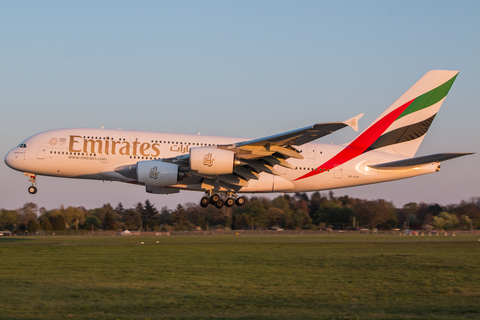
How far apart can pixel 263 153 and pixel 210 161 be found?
10.2ft

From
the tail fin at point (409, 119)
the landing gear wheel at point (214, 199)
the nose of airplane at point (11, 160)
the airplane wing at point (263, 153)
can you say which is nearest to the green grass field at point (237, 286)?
the airplane wing at point (263, 153)

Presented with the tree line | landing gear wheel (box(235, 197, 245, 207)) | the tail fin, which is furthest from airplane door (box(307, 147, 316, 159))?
the tree line

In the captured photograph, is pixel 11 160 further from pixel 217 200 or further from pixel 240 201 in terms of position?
pixel 240 201

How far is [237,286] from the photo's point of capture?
13.5 meters

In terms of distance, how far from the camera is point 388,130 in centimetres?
3003

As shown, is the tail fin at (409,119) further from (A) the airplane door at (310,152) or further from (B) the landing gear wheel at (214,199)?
(B) the landing gear wheel at (214,199)

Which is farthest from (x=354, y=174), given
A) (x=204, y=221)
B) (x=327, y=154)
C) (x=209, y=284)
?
(x=204, y=221)

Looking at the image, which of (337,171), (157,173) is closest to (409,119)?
(337,171)

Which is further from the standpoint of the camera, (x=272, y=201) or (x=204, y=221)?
(x=272, y=201)

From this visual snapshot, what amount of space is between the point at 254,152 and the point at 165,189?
23.2 ft

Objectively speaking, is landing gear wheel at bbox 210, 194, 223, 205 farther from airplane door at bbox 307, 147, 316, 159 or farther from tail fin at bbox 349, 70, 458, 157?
tail fin at bbox 349, 70, 458, 157

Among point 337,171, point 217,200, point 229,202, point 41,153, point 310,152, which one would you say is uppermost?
point 310,152

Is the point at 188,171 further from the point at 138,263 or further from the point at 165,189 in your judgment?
the point at 138,263

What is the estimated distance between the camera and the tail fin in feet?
98.0
